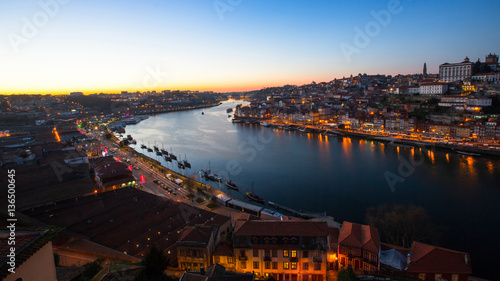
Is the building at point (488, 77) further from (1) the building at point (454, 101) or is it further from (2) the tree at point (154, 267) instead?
(2) the tree at point (154, 267)

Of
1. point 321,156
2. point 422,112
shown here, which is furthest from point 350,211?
point 422,112

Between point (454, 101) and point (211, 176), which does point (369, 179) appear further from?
point (454, 101)

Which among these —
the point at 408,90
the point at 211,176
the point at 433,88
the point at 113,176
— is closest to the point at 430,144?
the point at 433,88

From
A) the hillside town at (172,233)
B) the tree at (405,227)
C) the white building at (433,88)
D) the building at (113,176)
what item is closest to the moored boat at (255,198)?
the hillside town at (172,233)

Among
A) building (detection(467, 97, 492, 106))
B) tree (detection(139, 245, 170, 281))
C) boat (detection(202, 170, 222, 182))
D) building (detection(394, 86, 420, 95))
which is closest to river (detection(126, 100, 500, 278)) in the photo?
boat (detection(202, 170, 222, 182))

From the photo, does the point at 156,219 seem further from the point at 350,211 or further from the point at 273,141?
the point at 273,141
